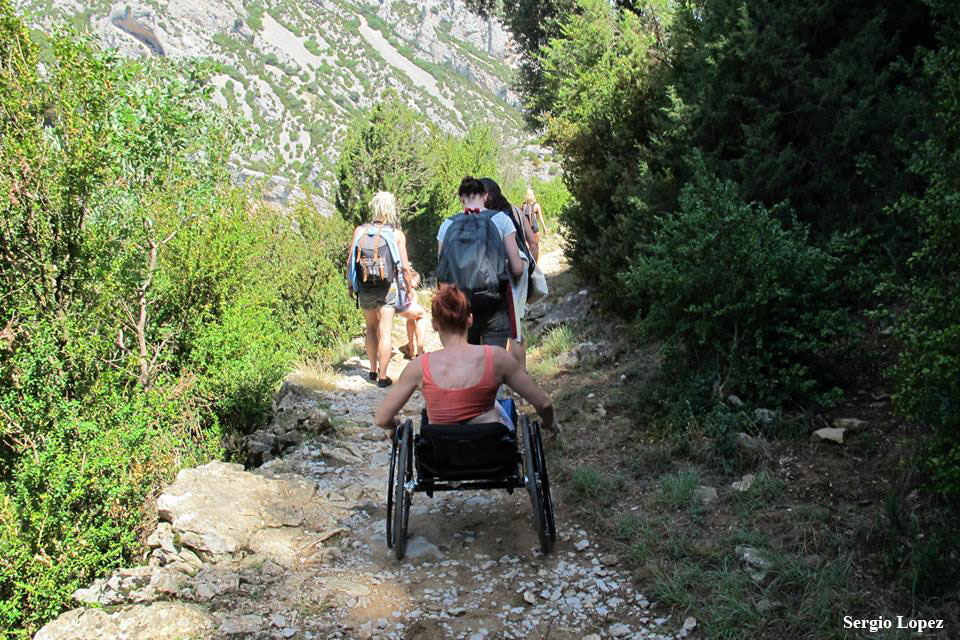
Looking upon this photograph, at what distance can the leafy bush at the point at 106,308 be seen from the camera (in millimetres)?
4266

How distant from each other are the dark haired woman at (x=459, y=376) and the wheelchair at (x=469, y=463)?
0.17m

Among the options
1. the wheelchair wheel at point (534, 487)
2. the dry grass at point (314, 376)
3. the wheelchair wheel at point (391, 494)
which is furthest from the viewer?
the dry grass at point (314, 376)

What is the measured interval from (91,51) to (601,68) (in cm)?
913

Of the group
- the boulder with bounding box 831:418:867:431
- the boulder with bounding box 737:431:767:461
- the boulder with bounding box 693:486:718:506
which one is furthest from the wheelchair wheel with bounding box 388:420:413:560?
the boulder with bounding box 831:418:867:431

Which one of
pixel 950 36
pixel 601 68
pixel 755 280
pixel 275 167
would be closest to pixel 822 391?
pixel 755 280

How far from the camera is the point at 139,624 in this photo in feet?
10.1

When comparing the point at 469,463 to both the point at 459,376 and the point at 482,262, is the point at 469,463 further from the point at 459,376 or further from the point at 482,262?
the point at 482,262

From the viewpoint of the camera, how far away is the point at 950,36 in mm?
3434

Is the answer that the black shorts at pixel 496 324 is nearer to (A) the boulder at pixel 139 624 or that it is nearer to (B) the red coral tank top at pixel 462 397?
(B) the red coral tank top at pixel 462 397

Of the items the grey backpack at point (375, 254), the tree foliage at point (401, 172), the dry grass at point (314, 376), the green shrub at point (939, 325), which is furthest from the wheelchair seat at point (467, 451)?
the tree foliage at point (401, 172)

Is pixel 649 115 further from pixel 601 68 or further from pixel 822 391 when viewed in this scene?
pixel 601 68

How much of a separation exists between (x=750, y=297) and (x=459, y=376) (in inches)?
80.5

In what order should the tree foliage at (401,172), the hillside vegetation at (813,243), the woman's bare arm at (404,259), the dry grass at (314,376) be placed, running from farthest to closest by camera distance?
the tree foliage at (401,172) < the dry grass at (314,376) < the woman's bare arm at (404,259) < the hillside vegetation at (813,243)

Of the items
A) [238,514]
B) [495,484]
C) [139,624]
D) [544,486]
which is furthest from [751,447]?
[139,624]
